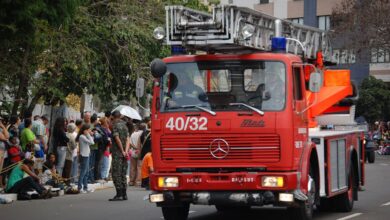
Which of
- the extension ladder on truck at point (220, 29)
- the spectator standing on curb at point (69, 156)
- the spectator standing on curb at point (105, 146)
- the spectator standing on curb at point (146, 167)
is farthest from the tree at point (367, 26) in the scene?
the extension ladder on truck at point (220, 29)

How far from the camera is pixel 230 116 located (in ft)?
39.8

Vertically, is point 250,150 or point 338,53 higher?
point 338,53

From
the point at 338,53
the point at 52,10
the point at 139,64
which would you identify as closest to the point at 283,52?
the point at 52,10

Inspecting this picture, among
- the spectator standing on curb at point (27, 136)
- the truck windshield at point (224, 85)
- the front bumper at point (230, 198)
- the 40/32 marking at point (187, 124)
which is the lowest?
the front bumper at point (230, 198)

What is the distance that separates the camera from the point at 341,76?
1516 centimetres

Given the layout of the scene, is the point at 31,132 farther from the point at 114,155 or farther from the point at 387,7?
the point at 387,7

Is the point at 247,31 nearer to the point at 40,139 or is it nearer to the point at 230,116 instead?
the point at 230,116

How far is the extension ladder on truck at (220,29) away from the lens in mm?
12070

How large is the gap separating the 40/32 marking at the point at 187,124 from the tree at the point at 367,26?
3177cm

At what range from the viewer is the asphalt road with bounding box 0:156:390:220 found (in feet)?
48.6

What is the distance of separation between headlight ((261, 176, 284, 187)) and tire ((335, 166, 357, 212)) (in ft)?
11.9

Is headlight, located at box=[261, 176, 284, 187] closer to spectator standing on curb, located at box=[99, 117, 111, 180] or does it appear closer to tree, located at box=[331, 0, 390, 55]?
spectator standing on curb, located at box=[99, 117, 111, 180]

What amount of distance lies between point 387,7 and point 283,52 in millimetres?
32286

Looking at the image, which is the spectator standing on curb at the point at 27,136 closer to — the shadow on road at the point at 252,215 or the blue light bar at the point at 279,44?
the shadow on road at the point at 252,215
